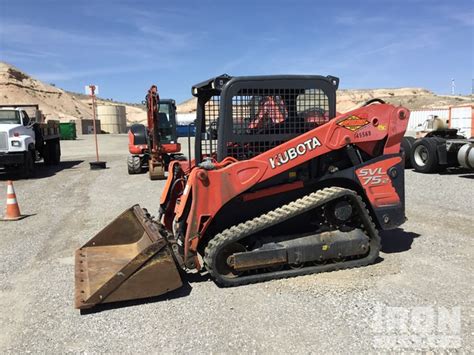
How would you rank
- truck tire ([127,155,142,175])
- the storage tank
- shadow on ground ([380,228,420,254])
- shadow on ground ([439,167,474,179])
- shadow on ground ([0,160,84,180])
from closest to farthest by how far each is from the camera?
shadow on ground ([380,228,420,254])
shadow on ground ([439,167,474,179])
shadow on ground ([0,160,84,180])
truck tire ([127,155,142,175])
the storage tank

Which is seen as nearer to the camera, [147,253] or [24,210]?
[147,253]

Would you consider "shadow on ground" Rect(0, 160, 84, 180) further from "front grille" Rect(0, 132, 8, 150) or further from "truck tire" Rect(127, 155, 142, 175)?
"truck tire" Rect(127, 155, 142, 175)

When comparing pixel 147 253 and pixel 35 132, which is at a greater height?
pixel 35 132

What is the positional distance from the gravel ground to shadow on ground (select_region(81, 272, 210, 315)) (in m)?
0.02

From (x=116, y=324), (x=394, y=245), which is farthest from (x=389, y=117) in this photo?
(x=116, y=324)

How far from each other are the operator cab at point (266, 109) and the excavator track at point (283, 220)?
814 millimetres

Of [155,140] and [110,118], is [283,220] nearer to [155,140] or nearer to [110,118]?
[155,140]

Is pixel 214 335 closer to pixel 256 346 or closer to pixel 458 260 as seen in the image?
pixel 256 346

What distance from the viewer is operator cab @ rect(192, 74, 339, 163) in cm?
486

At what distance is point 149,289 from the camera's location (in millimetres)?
4117

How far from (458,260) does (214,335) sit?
330 centimetres

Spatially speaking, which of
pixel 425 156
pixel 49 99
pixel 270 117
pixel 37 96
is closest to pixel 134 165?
pixel 425 156

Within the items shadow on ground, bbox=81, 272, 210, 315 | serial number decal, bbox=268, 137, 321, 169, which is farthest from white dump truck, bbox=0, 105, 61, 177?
serial number decal, bbox=268, 137, 321, 169

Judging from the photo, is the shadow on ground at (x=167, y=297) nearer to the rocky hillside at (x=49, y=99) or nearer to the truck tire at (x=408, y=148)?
the truck tire at (x=408, y=148)
